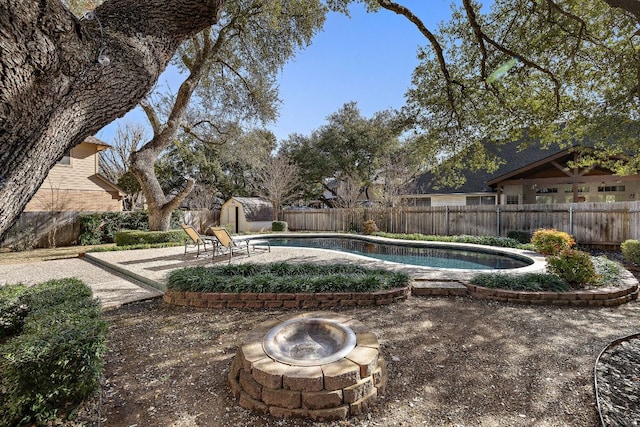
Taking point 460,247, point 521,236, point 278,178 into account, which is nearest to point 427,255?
point 460,247

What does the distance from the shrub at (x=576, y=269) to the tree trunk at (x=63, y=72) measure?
639 cm

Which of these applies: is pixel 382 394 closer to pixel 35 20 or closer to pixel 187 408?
pixel 187 408

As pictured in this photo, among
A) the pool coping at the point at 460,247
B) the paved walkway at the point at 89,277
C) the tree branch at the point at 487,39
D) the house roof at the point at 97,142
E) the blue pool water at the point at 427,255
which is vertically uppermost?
the house roof at the point at 97,142

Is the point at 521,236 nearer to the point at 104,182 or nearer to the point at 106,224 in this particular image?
the point at 106,224

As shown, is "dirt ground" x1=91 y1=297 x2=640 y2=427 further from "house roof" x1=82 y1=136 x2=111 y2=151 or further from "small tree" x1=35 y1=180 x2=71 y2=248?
"house roof" x1=82 y1=136 x2=111 y2=151

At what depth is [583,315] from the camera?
4316mm

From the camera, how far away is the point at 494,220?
44.0 feet

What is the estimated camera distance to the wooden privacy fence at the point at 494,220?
10.1 m

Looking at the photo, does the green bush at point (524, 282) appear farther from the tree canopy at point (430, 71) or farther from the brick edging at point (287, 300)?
the tree canopy at point (430, 71)

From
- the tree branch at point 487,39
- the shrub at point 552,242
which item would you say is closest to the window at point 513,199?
the shrub at point 552,242

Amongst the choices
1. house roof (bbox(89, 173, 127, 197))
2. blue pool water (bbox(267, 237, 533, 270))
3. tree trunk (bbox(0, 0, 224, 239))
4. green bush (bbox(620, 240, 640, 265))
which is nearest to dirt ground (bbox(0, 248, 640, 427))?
tree trunk (bbox(0, 0, 224, 239))

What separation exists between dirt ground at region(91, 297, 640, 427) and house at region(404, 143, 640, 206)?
8814 mm

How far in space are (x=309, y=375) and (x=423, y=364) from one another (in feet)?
4.23

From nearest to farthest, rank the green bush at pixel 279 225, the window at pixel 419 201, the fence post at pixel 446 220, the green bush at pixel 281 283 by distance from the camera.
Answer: the green bush at pixel 281 283 → the fence post at pixel 446 220 → the green bush at pixel 279 225 → the window at pixel 419 201
